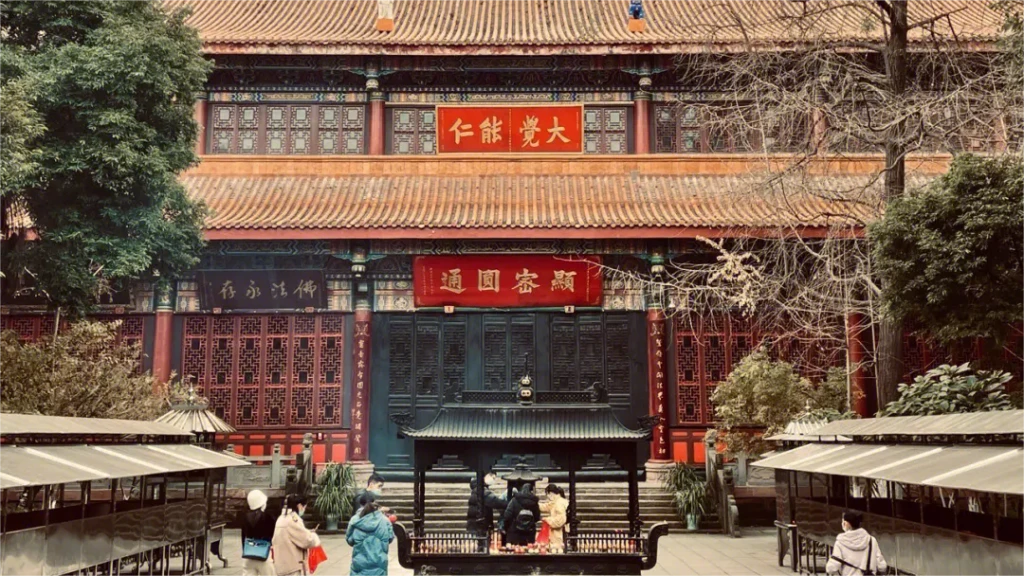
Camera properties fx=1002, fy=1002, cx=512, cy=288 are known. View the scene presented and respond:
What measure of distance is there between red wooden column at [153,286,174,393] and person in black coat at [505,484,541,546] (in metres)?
8.98

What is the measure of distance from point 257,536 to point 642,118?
41.6ft

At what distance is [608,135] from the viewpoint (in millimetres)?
19266

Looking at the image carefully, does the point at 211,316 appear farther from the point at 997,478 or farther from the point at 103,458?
the point at 997,478

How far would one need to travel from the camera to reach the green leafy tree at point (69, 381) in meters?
12.2

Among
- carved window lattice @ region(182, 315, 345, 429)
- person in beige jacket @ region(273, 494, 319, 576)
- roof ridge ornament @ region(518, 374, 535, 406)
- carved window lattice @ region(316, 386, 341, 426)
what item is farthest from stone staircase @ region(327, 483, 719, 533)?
person in beige jacket @ region(273, 494, 319, 576)

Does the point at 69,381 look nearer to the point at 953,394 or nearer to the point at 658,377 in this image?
the point at 658,377

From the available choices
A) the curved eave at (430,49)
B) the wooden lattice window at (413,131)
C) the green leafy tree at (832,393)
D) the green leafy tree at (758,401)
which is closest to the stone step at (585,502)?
the green leafy tree at (758,401)

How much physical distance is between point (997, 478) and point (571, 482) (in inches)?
249

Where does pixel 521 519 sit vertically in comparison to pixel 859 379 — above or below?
below

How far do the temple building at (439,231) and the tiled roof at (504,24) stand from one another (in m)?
0.10

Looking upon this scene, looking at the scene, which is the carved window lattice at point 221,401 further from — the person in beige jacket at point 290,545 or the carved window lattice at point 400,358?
the person in beige jacket at point 290,545

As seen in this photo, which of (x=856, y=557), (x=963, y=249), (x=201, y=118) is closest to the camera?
(x=856, y=557)

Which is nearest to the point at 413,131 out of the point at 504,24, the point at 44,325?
the point at 504,24

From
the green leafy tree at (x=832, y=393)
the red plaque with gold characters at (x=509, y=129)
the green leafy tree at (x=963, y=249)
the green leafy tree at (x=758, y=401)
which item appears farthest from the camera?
the red plaque with gold characters at (x=509, y=129)
